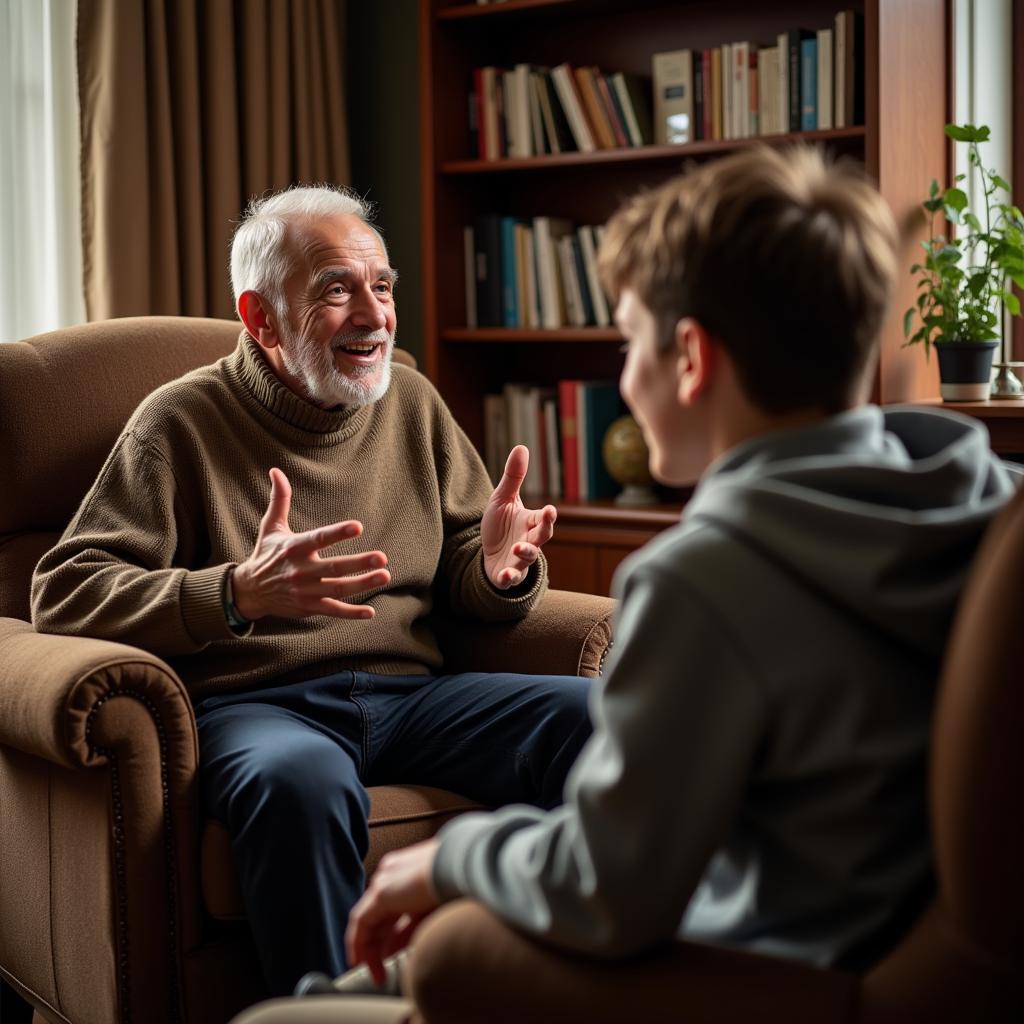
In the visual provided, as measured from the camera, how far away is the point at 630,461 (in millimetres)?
3266

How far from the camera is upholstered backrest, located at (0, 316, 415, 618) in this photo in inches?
83.4

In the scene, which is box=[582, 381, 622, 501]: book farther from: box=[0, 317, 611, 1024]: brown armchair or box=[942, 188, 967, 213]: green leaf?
box=[0, 317, 611, 1024]: brown armchair

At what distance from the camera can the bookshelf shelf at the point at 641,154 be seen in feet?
9.53

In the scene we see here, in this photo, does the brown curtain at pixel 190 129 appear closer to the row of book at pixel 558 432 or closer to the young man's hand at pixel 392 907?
the row of book at pixel 558 432

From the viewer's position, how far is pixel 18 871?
1.91 m

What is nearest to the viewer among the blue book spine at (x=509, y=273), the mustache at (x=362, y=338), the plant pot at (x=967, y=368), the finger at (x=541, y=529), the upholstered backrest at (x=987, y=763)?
the upholstered backrest at (x=987, y=763)

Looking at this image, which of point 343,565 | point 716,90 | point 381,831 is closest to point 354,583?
point 343,565

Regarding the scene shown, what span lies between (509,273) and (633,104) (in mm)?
515

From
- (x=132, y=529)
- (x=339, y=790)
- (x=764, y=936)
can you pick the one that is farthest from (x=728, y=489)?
(x=132, y=529)

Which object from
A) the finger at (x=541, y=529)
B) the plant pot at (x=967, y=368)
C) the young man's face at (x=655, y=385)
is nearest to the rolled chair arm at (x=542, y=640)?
the finger at (x=541, y=529)

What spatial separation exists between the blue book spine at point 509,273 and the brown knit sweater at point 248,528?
1.24 meters

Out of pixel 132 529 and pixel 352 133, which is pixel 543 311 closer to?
pixel 352 133

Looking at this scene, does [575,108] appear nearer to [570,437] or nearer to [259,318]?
[570,437]

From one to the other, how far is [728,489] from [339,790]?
910 millimetres
